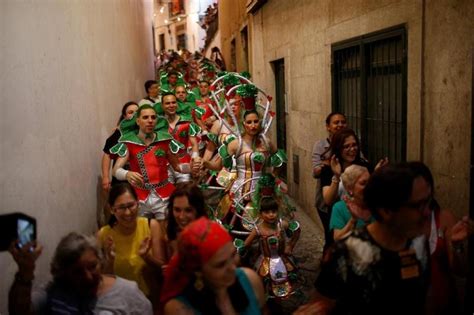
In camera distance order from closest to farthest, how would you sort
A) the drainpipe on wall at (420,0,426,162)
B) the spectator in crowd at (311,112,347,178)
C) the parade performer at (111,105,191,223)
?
the drainpipe on wall at (420,0,426,162) < the spectator in crowd at (311,112,347,178) < the parade performer at (111,105,191,223)

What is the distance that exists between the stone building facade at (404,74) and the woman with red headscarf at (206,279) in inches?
95.3

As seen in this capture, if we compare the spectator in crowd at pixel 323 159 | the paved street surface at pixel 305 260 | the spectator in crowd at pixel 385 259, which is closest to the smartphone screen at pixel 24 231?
the spectator in crowd at pixel 385 259

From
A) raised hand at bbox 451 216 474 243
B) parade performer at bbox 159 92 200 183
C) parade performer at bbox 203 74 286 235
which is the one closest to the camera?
raised hand at bbox 451 216 474 243

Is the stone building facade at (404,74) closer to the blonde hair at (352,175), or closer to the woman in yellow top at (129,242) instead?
the blonde hair at (352,175)

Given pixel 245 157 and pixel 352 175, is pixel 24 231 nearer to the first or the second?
pixel 352 175

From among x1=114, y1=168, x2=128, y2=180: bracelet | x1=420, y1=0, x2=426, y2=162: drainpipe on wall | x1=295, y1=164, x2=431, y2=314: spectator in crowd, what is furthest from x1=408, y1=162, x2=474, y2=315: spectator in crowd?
x1=114, y1=168, x2=128, y2=180: bracelet

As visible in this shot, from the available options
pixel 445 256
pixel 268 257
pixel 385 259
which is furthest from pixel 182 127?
pixel 385 259

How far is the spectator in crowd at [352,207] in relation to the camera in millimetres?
3525

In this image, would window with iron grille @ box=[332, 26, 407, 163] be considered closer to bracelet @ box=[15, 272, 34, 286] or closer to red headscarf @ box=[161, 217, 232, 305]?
red headscarf @ box=[161, 217, 232, 305]

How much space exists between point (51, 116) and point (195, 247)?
293cm

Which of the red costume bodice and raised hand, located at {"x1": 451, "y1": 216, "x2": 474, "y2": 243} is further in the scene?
the red costume bodice

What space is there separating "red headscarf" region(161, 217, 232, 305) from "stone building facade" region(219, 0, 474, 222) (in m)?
2.52

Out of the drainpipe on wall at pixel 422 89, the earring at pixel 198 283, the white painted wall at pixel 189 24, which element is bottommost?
the earring at pixel 198 283

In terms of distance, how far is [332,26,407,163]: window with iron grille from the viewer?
5.48 m
